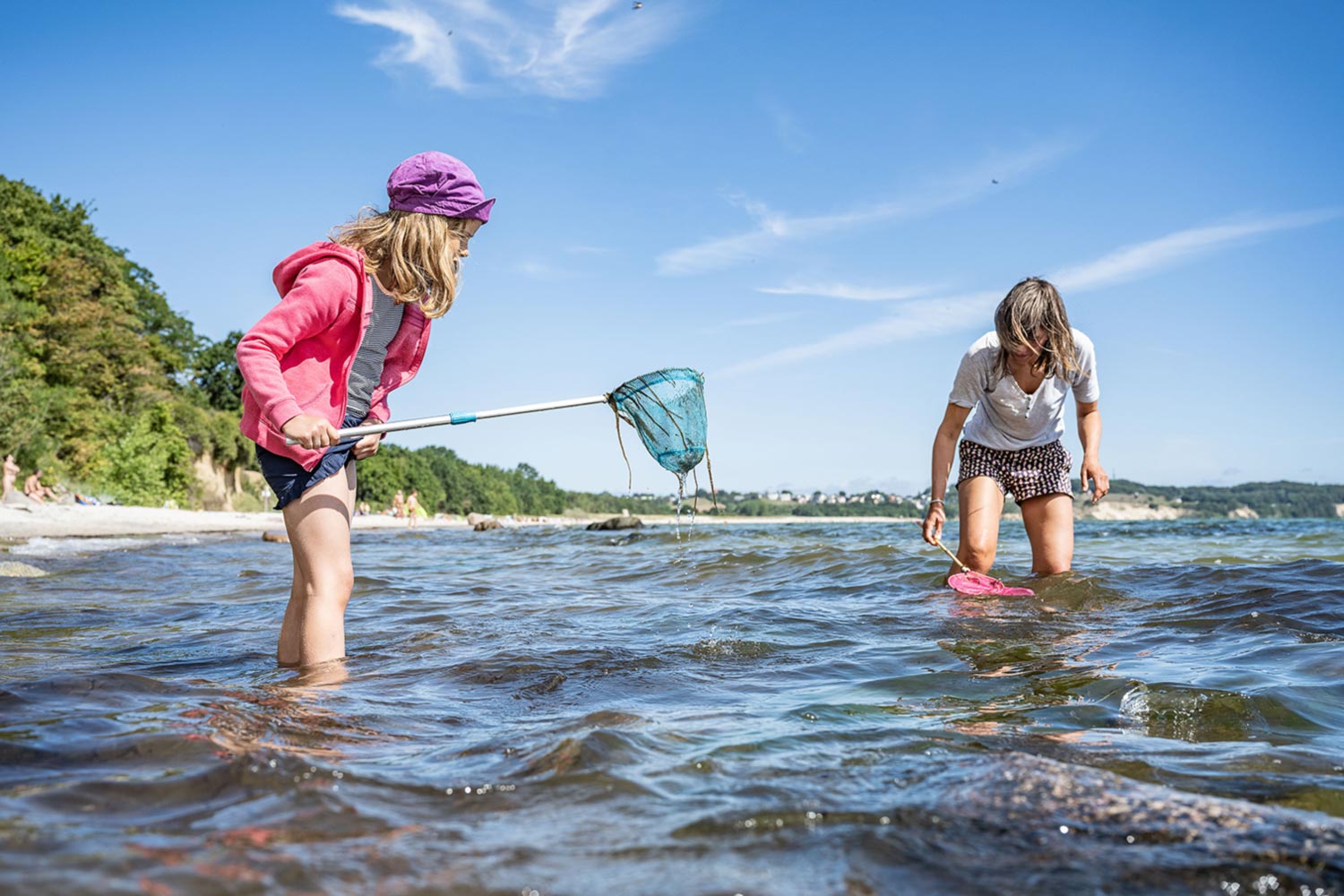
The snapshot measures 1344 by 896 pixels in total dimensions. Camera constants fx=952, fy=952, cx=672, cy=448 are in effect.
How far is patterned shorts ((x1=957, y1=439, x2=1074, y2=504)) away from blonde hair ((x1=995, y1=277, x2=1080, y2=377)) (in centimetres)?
77

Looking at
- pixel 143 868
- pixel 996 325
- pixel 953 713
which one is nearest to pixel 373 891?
pixel 143 868

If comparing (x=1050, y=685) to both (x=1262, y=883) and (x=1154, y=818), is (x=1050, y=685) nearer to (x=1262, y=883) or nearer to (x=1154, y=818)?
(x=1154, y=818)

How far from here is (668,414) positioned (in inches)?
208

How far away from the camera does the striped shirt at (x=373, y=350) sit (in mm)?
3994

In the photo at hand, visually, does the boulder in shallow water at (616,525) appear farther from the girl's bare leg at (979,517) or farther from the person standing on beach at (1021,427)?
the person standing on beach at (1021,427)

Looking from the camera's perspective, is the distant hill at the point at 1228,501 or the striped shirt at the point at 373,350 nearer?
the striped shirt at the point at 373,350

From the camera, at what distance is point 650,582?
9781 mm

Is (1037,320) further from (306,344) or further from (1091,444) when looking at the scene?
(306,344)

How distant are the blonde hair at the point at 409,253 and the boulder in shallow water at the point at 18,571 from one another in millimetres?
7814

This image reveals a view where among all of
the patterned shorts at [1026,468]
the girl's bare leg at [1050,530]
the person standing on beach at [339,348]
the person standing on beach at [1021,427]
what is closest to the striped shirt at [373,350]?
the person standing on beach at [339,348]

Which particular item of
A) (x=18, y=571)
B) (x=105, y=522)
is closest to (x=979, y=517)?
(x=18, y=571)

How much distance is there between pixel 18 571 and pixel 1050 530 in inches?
389

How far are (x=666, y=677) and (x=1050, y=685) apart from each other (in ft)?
5.43

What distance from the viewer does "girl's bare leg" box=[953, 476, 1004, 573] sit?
267 inches
